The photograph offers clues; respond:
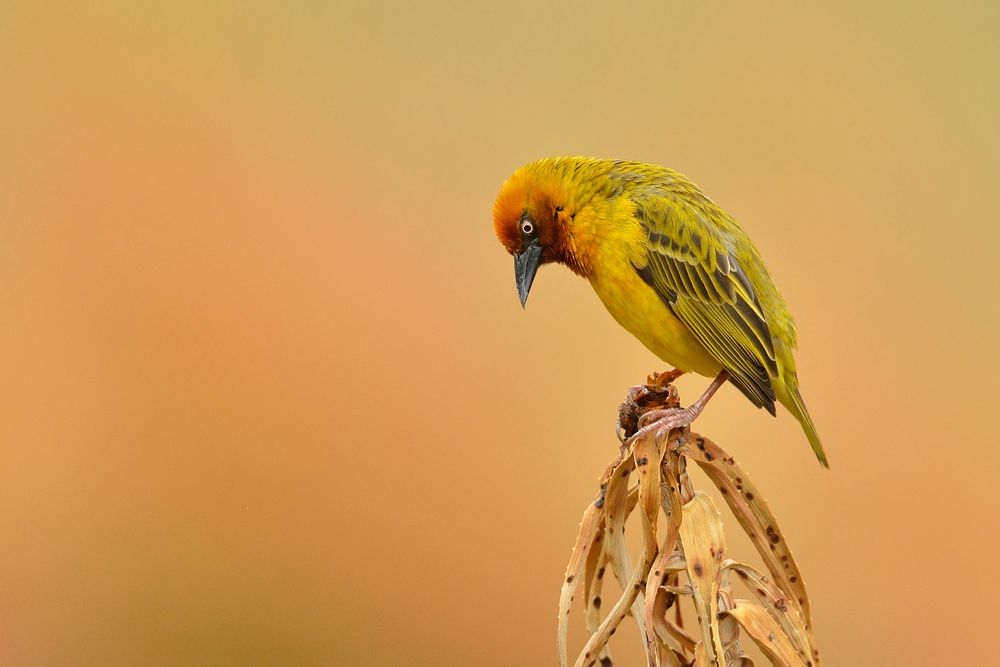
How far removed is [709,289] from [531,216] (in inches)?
16.8

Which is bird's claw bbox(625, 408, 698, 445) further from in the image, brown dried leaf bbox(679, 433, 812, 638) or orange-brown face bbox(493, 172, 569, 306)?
orange-brown face bbox(493, 172, 569, 306)

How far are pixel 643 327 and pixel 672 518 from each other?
60cm

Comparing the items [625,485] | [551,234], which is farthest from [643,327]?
[625,485]

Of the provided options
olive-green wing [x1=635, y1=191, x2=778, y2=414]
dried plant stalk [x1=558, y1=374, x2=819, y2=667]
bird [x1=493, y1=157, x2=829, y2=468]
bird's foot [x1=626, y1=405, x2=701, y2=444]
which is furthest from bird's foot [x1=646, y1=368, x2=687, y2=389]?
dried plant stalk [x1=558, y1=374, x2=819, y2=667]

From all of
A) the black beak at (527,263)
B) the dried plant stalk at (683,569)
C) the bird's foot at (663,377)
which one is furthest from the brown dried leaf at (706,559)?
the black beak at (527,263)

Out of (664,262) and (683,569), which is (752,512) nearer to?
(683,569)

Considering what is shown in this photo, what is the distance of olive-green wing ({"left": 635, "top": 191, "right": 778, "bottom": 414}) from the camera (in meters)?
2.00

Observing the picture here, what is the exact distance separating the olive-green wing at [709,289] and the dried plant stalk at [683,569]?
0.35 meters

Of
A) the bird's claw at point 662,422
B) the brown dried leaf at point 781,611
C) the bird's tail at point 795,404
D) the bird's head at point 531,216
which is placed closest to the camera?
the brown dried leaf at point 781,611

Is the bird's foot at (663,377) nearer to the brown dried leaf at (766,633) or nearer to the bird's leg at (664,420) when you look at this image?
the bird's leg at (664,420)

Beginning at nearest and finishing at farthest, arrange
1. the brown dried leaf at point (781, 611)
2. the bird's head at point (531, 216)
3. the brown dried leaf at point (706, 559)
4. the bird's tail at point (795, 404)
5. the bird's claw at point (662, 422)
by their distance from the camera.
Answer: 1. the brown dried leaf at point (706, 559)
2. the brown dried leaf at point (781, 611)
3. the bird's claw at point (662, 422)
4. the bird's tail at point (795, 404)
5. the bird's head at point (531, 216)

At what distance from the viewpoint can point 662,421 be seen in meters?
1.71

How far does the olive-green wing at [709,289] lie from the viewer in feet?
6.56

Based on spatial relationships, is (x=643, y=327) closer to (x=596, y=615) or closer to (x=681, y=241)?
(x=681, y=241)
